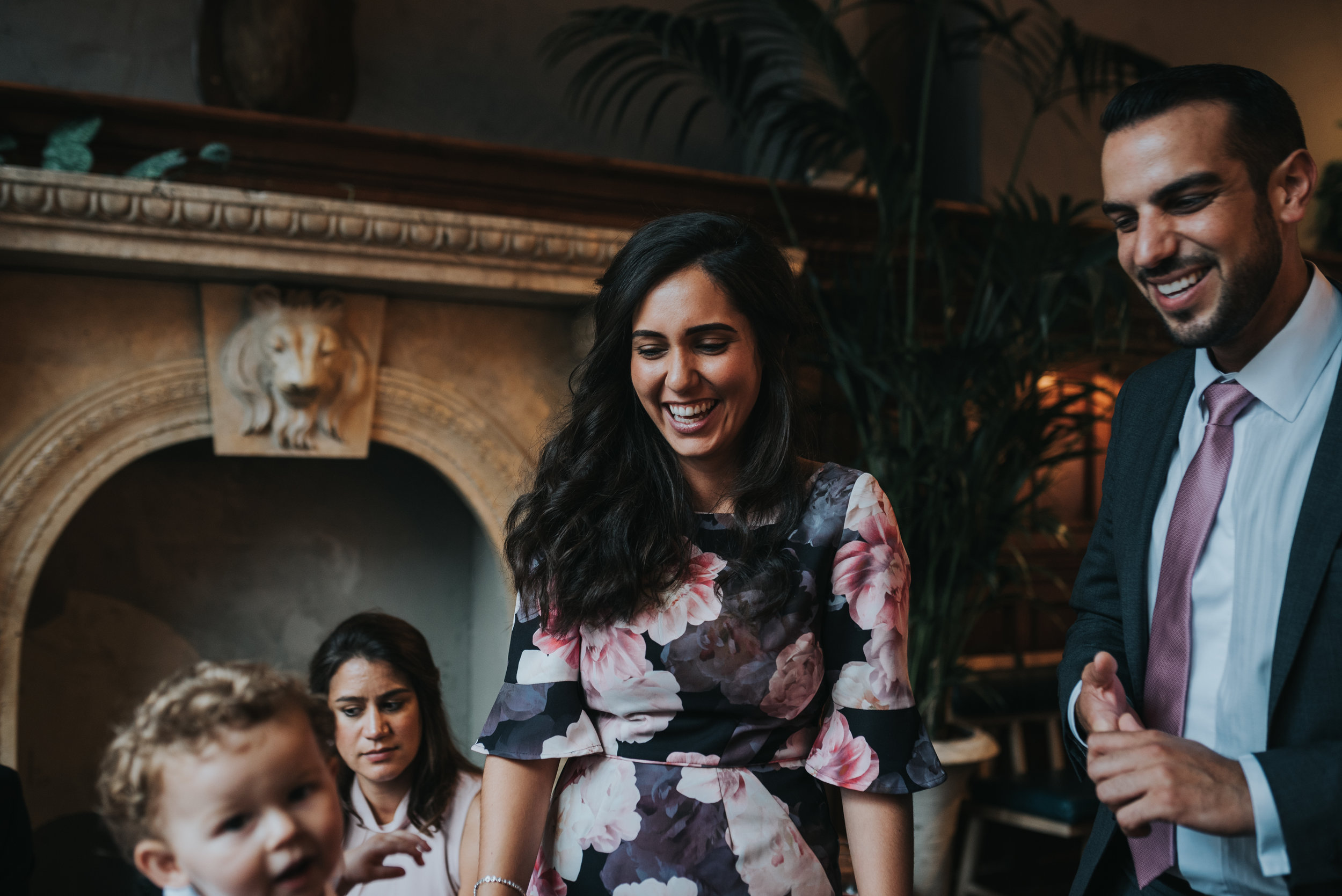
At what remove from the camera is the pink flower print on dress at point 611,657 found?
1216 millimetres

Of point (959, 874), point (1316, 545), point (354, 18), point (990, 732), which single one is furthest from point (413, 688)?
point (990, 732)

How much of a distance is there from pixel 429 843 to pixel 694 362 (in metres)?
A: 1.21

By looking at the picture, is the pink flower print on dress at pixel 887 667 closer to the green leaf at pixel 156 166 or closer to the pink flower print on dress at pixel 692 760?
the pink flower print on dress at pixel 692 760

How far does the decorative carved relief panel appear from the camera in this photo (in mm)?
2703

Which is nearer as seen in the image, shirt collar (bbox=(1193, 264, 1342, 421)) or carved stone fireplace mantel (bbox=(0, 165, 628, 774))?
shirt collar (bbox=(1193, 264, 1342, 421))

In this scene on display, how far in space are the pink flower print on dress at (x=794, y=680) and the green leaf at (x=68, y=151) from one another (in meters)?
2.09

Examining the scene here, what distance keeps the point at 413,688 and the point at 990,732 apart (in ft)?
8.21

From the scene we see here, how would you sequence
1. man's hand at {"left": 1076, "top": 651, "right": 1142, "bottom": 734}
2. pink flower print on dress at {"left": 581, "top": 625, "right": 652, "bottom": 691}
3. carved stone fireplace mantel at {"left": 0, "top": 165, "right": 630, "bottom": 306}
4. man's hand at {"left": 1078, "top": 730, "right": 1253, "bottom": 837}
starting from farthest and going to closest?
carved stone fireplace mantel at {"left": 0, "top": 165, "right": 630, "bottom": 306} → pink flower print on dress at {"left": 581, "top": 625, "right": 652, "bottom": 691} → man's hand at {"left": 1076, "top": 651, "right": 1142, "bottom": 734} → man's hand at {"left": 1078, "top": 730, "right": 1253, "bottom": 837}

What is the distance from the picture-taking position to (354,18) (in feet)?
9.93

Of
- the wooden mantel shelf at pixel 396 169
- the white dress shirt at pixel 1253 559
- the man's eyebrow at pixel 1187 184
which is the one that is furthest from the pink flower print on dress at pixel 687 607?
the wooden mantel shelf at pixel 396 169

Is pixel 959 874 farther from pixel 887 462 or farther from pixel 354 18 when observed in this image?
pixel 354 18


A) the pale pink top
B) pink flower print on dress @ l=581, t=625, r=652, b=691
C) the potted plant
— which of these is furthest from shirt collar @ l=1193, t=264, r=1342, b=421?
the potted plant

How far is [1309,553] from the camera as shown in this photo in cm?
96

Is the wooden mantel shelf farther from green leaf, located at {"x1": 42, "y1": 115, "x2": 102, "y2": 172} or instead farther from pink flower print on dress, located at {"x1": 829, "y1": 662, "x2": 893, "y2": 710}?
pink flower print on dress, located at {"x1": 829, "y1": 662, "x2": 893, "y2": 710}
